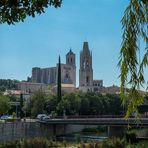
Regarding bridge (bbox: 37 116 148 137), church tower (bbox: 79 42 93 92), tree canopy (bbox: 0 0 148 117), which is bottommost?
bridge (bbox: 37 116 148 137)

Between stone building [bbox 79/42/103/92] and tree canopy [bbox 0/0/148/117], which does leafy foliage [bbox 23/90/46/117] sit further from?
tree canopy [bbox 0/0/148/117]

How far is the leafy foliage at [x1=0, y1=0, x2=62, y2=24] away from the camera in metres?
4.84

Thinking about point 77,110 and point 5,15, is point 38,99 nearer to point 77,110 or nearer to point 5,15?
point 77,110

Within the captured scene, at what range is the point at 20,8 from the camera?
4918mm

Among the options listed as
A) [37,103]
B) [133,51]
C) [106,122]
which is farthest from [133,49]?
[37,103]

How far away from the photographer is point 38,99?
11150 centimetres

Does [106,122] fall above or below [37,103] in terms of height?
below

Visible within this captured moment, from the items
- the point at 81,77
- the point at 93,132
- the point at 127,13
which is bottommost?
the point at 93,132

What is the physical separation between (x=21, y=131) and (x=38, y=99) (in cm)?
2787

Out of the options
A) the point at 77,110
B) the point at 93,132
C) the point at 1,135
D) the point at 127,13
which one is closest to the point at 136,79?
the point at 127,13

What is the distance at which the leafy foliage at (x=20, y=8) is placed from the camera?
191 inches

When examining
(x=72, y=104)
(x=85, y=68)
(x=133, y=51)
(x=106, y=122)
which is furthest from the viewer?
(x=85, y=68)

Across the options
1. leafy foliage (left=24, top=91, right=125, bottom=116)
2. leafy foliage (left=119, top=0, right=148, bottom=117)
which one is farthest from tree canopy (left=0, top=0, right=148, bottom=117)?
leafy foliage (left=24, top=91, right=125, bottom=116)

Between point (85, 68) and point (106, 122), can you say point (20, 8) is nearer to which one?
point (106, 122)
